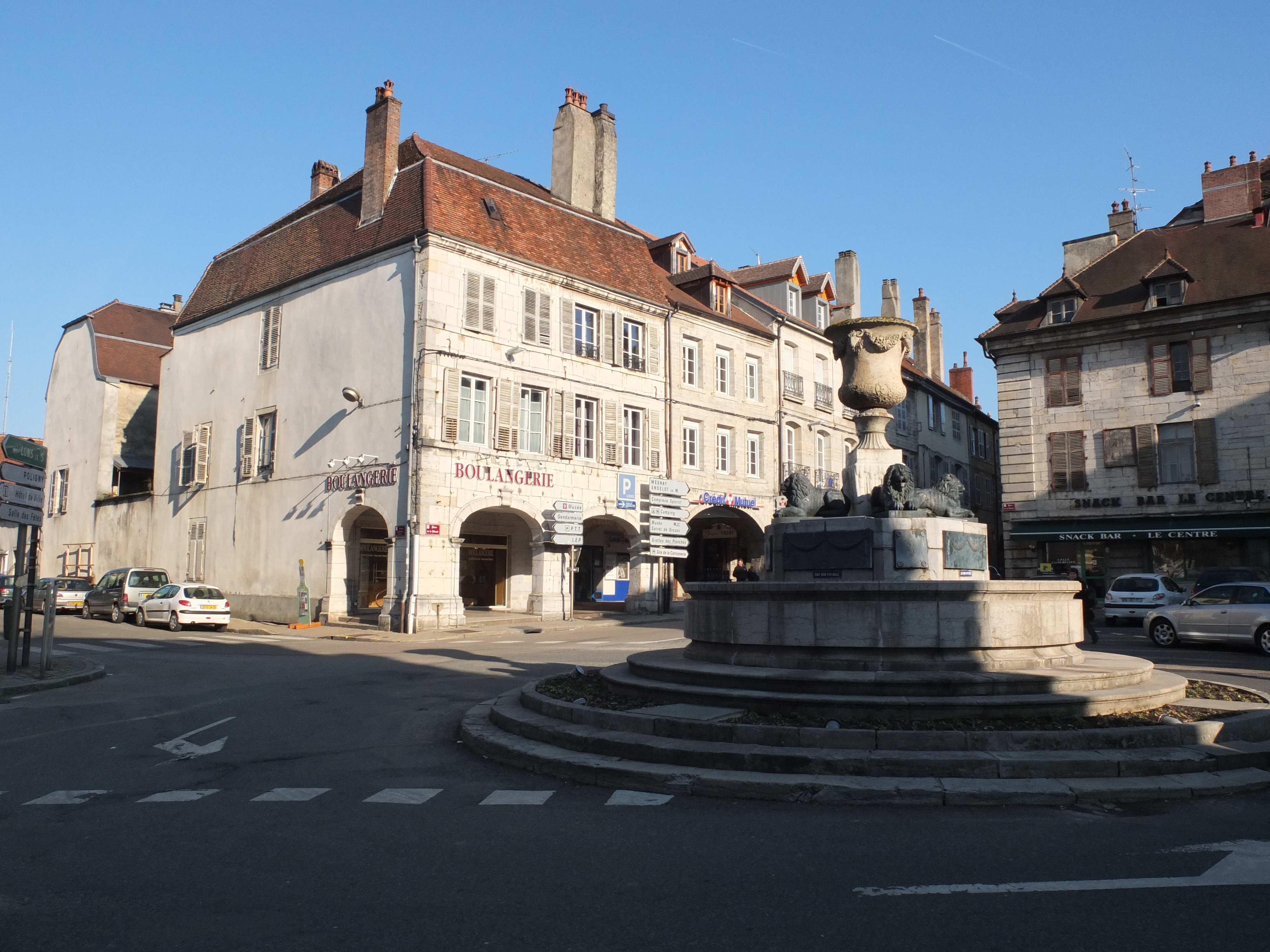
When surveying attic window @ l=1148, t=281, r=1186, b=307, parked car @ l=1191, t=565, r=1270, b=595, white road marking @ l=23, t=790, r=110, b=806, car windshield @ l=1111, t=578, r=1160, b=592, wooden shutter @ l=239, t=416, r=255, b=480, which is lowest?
white road marking @ l=23, t=790, r=110, b=806

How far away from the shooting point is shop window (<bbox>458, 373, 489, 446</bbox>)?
24953mm

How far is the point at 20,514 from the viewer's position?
13.9 m

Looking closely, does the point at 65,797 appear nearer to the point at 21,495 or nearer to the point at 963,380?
the point at 21,495

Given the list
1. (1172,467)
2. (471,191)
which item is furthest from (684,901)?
(1172,467)

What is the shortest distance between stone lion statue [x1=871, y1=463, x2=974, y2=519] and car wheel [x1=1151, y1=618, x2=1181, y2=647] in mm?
9325

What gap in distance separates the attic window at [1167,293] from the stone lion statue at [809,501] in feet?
78.1

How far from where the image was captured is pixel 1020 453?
108ft

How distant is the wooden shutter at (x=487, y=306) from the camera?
25.5 m

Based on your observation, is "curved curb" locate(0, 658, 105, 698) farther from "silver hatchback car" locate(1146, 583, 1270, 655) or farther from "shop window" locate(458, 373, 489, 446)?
"silver hatchback car" locate(1146, 583, 1270, 655)

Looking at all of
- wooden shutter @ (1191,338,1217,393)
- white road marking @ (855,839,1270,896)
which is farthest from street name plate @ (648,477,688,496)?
white road marking @ (855,839,1270,896)

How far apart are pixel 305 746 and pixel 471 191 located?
20.6 meters

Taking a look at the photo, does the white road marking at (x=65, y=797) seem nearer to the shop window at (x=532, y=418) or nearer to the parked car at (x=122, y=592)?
the shop window at (x=532, y=418)

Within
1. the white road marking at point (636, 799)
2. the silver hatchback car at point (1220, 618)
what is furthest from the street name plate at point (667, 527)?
the white road marking at point (636, 799)

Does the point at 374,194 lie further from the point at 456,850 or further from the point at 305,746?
the point at 456,850
